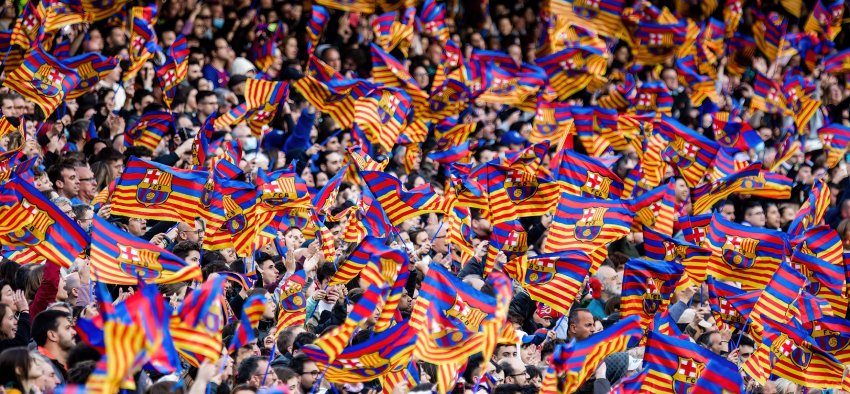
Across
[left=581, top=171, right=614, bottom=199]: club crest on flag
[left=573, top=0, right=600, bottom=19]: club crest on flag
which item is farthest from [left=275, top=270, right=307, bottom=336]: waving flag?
[left=573, top=0, right=600, bottom=19]: club crest on flag

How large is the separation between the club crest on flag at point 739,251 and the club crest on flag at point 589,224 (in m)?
1.08

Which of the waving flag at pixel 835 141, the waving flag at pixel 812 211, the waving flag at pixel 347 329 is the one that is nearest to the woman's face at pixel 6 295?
the waving flag at pixel 347 329

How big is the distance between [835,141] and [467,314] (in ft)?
25.3

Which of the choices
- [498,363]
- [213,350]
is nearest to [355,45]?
[498,363]

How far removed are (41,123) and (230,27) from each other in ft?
11.9

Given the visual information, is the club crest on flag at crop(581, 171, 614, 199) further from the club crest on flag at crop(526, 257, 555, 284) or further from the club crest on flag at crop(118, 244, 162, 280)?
the club crest on flag at crop(118, 244, 162, 280)

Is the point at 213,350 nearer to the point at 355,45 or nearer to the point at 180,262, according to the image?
the point at 180,262

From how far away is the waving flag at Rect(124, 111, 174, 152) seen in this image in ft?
40.7

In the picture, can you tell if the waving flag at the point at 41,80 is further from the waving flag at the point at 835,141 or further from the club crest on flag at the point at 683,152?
the waving flag at the point at 835,141

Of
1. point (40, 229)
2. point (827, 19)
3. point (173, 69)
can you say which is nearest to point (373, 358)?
point (40, 229)

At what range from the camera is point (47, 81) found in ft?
39.4

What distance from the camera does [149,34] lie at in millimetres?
13266

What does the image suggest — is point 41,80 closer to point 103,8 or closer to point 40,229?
point 103,8

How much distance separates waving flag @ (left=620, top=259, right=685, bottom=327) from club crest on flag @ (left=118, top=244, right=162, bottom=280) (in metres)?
3.43
